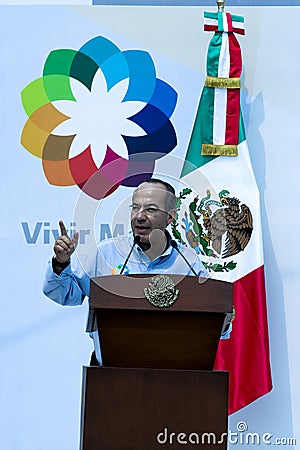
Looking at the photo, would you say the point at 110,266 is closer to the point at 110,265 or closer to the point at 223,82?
the point at 110,265

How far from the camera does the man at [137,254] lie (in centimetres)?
242

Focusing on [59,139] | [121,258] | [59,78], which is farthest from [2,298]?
[121,258]

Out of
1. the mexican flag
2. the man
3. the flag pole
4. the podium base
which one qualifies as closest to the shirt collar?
the man

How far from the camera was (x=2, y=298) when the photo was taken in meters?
4.05

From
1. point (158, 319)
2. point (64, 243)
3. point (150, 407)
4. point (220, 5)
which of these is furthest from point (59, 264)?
point (220, 5)

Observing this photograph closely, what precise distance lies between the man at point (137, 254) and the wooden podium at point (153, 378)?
239 millimetres

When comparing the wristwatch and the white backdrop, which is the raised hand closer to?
the wristwatch

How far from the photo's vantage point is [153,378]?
2189mm

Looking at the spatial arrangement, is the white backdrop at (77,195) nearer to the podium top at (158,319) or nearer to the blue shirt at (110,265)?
the blue shirt at (110,265)

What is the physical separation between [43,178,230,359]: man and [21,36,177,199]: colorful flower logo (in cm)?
150

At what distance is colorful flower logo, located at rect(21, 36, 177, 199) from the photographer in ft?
13.4

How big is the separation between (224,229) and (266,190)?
43 cm

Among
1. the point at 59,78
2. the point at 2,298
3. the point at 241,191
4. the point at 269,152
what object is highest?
the point at 59,78

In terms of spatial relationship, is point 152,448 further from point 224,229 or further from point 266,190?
point 266,190
